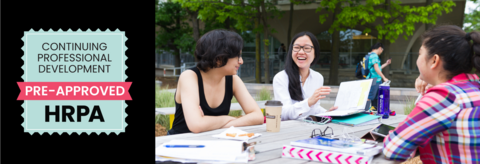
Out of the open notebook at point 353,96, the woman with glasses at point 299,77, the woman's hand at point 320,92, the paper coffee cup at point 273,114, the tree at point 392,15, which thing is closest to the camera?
the paper coffee cup at point 273,114

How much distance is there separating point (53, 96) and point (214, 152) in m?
0.70

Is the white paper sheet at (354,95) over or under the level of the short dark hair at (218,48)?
under

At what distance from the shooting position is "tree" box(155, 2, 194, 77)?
14.7 m

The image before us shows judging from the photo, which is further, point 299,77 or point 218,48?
point 299,77

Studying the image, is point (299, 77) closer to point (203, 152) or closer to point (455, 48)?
point (455, 48)

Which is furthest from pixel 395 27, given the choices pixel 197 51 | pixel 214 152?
pixel 214 152

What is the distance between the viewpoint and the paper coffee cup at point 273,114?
2221mm

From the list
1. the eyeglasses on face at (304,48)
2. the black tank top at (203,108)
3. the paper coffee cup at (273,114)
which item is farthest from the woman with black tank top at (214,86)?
the eyeglasses on face at (304,48)

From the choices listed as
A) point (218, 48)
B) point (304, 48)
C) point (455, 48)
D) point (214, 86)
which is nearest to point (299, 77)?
point (304, 48)

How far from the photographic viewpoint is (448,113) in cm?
149

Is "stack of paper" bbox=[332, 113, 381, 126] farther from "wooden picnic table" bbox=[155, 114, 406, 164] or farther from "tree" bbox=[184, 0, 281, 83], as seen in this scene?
"tree" bbox=[184, 0, 281, 83]

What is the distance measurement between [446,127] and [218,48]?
61.1 inches

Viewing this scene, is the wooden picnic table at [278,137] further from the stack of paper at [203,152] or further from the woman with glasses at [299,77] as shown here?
the woman with glasses at [299,77]

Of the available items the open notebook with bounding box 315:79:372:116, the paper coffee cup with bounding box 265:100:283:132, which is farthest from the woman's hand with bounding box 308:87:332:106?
the paper coffee cup with bounding box 265:100:283:132
